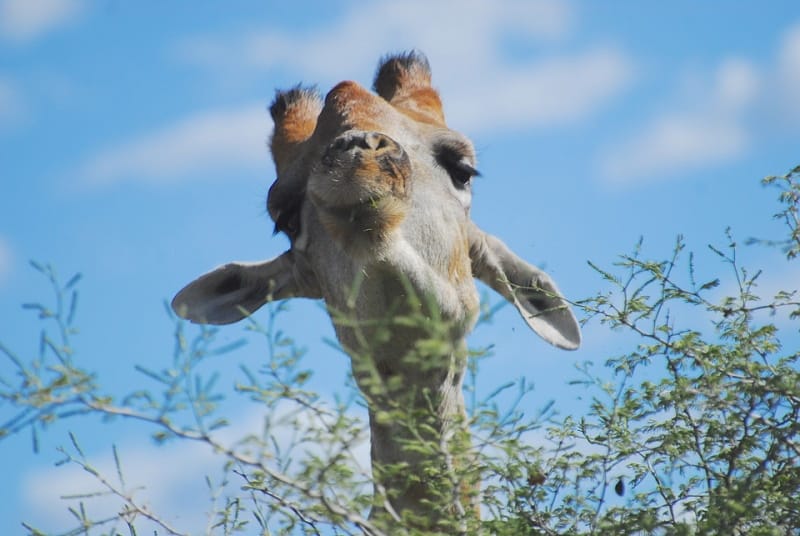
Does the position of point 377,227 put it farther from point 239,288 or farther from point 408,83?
→ point 408,83

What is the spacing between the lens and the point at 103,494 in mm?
4125

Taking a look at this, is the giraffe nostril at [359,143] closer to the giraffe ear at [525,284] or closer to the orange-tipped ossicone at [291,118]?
the giraffe ear at [525,284]

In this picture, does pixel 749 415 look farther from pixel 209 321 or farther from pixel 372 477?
pixel 209 321

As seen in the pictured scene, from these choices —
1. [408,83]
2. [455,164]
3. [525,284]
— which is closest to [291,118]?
[408,83]

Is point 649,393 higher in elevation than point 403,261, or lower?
lower

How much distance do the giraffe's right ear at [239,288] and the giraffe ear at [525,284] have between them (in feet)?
3.50

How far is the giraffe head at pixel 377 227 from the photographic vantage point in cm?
545

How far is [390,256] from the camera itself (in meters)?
5.54

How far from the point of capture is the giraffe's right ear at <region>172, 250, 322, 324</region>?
6.85m

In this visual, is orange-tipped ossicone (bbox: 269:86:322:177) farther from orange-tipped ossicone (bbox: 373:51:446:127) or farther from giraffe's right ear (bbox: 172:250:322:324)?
giraffe's right ear (bbox: 172:250:322:324)

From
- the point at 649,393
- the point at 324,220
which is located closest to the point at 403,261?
the point at 324,220

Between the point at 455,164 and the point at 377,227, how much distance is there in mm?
1515

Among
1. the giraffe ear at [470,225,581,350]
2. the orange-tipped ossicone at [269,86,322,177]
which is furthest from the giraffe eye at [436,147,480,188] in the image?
the orange-tipped ossicone at [269,86,322,177]

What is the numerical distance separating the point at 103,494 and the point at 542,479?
5.64ft
